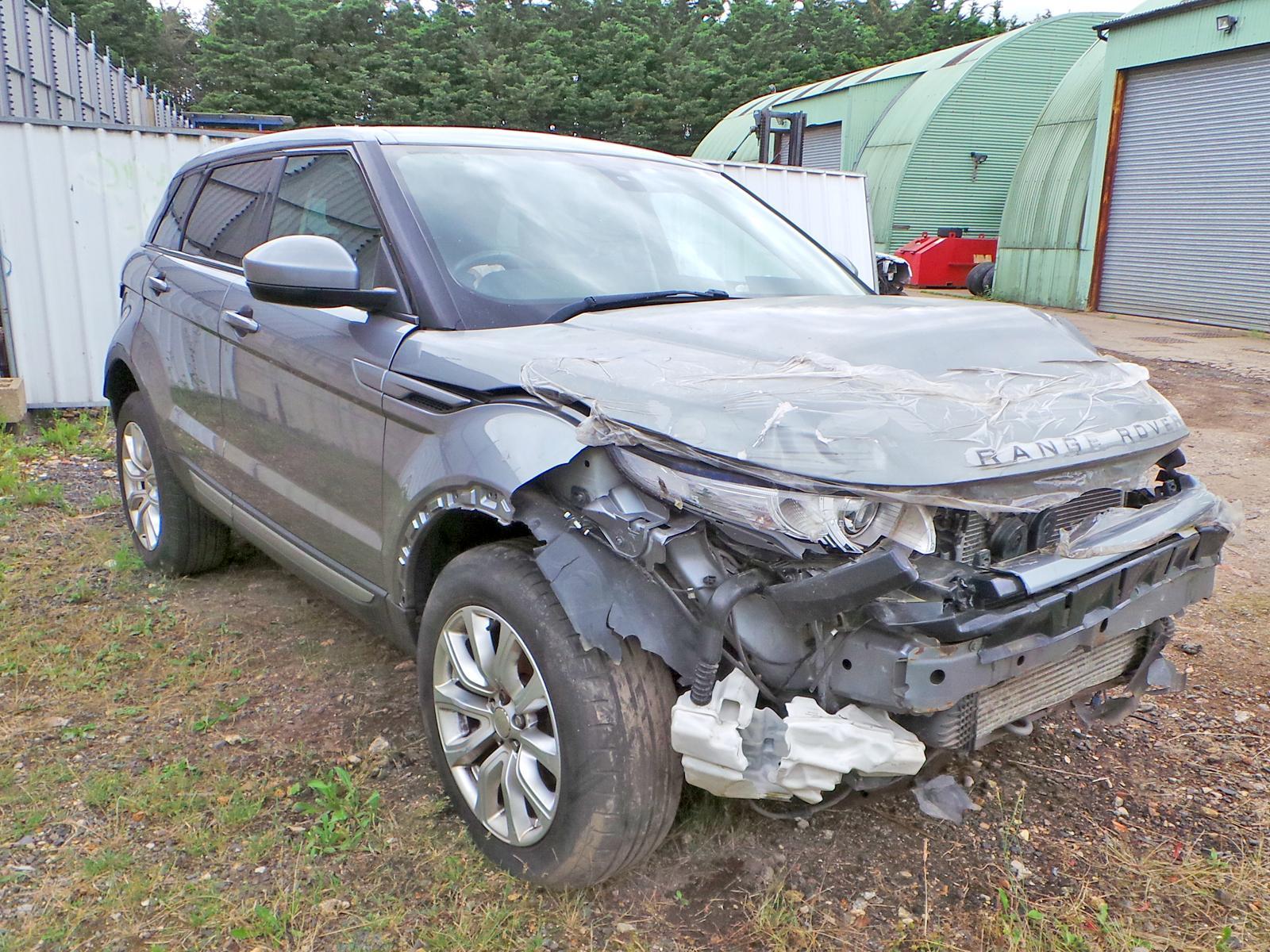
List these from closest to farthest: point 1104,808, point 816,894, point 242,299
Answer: point 816,894 < point 1104,808 < point 242,299

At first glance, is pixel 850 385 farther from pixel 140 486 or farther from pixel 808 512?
pixel 140 486

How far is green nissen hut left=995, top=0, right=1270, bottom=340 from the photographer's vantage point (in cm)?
1402

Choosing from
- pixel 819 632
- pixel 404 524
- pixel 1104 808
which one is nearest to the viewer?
pixel 819 632

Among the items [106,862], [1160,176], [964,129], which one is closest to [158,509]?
[106,862]

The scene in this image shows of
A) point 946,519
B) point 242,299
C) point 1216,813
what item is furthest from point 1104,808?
point 242,299

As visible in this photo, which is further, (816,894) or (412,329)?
(412,329)

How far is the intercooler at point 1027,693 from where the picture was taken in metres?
2.06

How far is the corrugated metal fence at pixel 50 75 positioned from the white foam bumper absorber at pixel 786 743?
8.58 metres

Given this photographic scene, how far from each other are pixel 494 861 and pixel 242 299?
207 centimetres

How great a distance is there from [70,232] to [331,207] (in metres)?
5.43

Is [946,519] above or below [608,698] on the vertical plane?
above

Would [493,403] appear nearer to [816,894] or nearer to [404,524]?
[404,524]

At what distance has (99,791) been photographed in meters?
2.85

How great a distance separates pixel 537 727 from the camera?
2.33 meters
